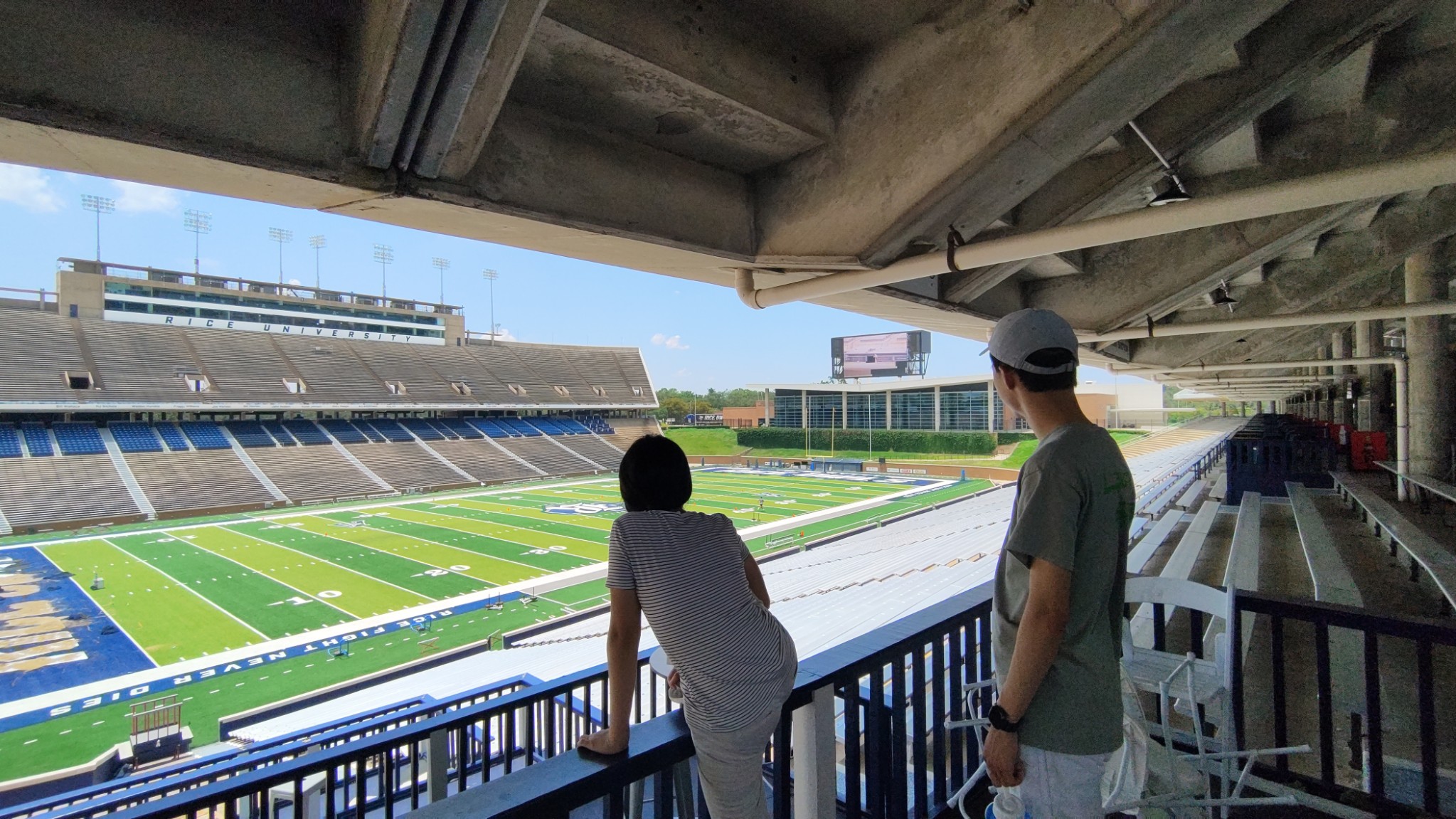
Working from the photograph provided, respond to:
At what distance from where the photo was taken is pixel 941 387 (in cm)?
4441

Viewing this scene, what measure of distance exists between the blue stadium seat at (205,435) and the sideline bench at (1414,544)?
116 ft

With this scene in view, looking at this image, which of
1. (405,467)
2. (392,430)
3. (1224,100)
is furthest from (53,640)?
(392,430)

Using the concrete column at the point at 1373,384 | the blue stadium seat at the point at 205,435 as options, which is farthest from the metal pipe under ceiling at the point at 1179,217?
the blue stadium seat at the point at 205,435

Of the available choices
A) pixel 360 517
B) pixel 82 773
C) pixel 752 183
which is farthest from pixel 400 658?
pixel 360 517

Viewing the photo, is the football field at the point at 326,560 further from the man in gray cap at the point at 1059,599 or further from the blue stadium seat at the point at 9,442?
the man in gray cap at the point at 1059,599

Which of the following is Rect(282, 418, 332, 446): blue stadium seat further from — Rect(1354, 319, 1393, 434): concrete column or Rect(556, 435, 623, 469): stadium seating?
Rect(1354, 319, 1393, 434): concrete column

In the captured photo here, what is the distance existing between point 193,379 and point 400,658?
26.3 meters

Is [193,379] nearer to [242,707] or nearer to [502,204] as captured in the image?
[242,707]

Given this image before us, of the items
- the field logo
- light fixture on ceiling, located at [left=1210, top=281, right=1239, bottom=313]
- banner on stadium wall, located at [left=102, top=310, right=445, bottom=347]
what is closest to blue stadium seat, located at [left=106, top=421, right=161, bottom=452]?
banner on stadium wall, located at [left=102, top=310, right=445, bottom=347]

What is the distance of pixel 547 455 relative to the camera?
36.6 meters

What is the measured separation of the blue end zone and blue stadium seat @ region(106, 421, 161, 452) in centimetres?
1242

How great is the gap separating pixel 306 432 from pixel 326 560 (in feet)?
56.6

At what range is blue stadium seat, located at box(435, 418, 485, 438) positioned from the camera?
36.2 m

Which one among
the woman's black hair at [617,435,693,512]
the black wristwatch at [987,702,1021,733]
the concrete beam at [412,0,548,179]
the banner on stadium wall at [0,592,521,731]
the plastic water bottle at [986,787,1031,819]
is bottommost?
the banner on stadium wall at [0,592,521,731]
